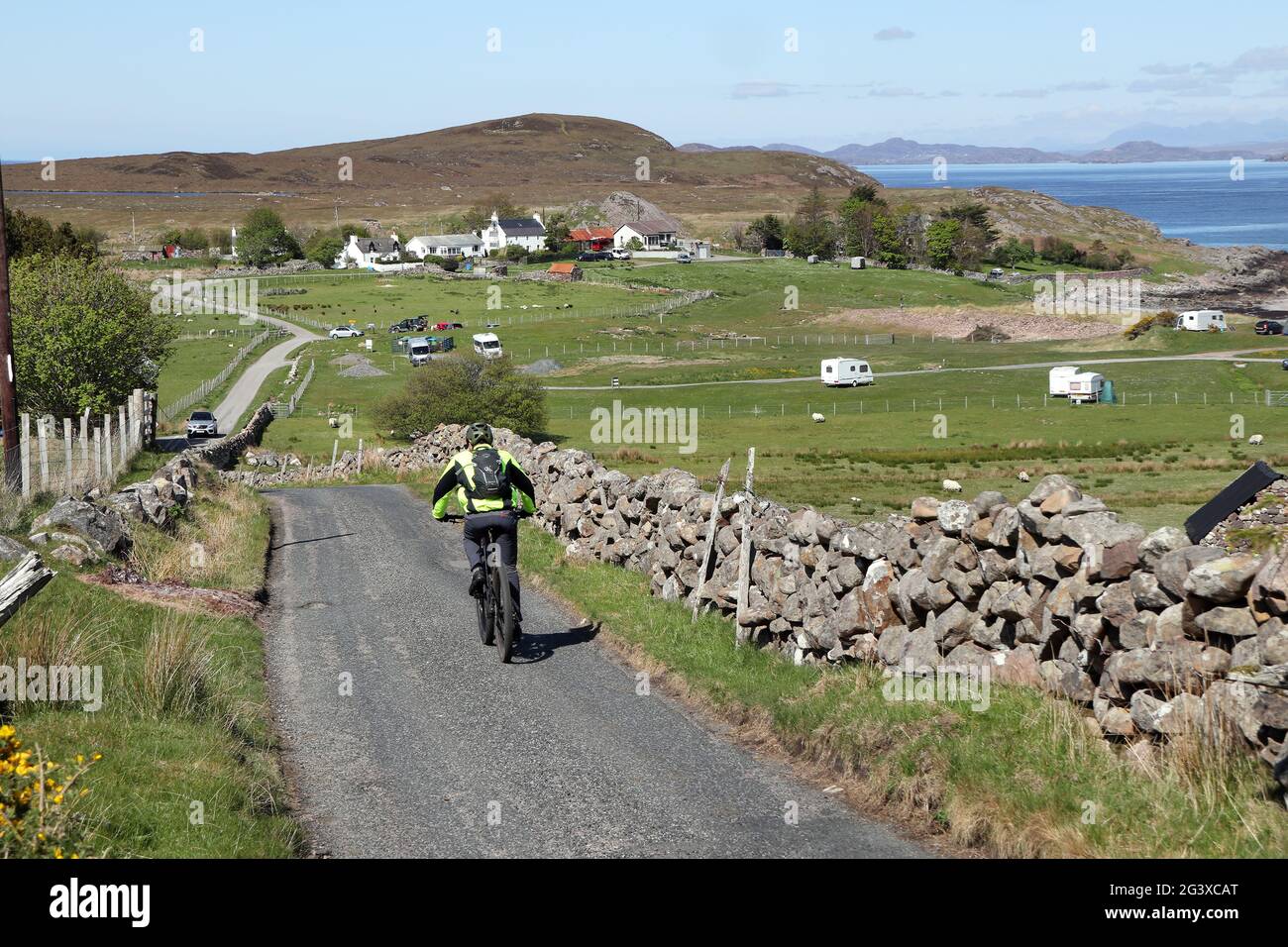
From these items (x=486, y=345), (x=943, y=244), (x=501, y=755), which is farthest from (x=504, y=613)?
(x=943, y=244)

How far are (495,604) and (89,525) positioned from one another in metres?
6.94

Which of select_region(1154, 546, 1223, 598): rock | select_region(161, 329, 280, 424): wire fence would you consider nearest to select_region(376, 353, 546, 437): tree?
select_region(161, 329, 280, 424): wire fence

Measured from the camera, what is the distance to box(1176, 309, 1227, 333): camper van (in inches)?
4200

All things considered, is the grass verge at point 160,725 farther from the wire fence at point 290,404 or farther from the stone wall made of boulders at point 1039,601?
the wire fence at point 290,404

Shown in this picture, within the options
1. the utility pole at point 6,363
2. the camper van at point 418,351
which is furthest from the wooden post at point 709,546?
the camper van at point 418,351

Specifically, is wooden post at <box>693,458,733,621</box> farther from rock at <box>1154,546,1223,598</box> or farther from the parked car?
the parked car

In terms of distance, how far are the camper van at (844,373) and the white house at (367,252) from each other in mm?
118220

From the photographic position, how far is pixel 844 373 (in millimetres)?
85500

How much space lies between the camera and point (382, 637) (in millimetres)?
15742

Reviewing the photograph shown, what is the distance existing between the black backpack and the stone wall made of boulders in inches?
112

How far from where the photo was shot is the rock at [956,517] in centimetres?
1118
